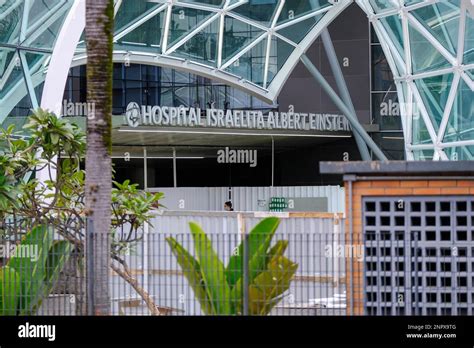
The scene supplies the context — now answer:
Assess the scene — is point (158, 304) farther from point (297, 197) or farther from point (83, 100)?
point (83, 100)

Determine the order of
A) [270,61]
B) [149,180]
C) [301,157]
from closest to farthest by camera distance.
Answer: [270,61] → [301,157] → [149,180]

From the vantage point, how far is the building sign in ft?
Result: 127

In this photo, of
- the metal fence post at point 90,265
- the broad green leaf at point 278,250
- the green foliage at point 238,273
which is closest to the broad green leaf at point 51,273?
the metal fence post at point 90,265

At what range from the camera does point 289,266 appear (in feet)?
49.3

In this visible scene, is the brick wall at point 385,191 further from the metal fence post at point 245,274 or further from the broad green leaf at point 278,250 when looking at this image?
the metal fence post at point 245,274

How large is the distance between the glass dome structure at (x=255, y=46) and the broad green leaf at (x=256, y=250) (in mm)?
11695

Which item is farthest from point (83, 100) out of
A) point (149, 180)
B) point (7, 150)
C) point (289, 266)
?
point (289, 266)

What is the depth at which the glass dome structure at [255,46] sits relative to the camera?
2631 cm

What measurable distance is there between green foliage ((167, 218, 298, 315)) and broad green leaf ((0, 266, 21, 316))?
2512 mm

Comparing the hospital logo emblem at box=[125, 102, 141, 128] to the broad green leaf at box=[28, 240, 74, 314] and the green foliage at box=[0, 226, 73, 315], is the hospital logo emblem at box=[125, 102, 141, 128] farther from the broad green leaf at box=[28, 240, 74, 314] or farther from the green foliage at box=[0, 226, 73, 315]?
the broad green leaf at box=[28, 240, 74, 314]

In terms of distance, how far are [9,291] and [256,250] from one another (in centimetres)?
374

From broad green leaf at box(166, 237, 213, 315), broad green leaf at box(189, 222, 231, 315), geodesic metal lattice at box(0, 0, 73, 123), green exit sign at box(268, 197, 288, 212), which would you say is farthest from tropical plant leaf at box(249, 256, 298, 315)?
green exit sign at box(268, 197, 288, 212)
